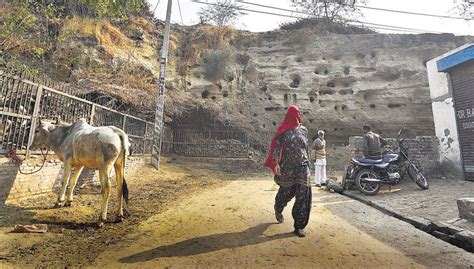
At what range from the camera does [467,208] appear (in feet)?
14.0

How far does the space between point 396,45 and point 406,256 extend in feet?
71.1

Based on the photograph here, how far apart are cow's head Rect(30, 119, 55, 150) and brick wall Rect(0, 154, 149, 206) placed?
37cm

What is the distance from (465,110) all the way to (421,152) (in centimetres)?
180

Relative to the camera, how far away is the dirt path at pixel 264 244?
282cm

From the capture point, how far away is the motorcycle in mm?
7074

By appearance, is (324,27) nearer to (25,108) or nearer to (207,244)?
(25,108)

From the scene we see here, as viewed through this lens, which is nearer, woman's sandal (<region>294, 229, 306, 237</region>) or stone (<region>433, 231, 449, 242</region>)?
woman's sandal (<region>294, 229, 306, 237</region>)

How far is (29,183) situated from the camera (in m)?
5.29

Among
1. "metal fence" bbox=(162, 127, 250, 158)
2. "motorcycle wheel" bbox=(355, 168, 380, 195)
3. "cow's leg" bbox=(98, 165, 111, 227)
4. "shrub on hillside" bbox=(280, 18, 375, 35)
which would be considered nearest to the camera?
"cow's leg" bbox=(98, 165, 111, 227)

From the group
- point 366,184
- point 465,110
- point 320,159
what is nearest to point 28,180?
point 320,159

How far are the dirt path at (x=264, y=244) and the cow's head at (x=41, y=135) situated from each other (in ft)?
9.92

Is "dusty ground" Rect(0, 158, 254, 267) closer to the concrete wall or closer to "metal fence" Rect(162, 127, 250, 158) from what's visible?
"metal fence" Rect(162, 127, 250, 158)

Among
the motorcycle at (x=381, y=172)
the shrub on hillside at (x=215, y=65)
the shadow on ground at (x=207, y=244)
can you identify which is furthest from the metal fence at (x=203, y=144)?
the shadow on ground at (x=207, y=244)

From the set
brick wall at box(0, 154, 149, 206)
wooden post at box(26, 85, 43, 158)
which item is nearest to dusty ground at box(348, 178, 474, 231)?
brick wall at box(0, 154, 149, 206)
